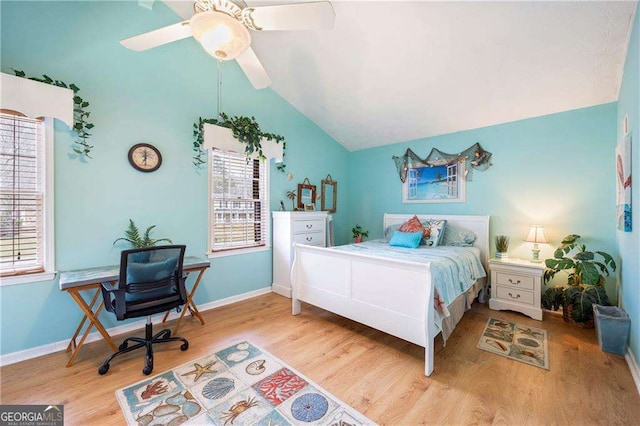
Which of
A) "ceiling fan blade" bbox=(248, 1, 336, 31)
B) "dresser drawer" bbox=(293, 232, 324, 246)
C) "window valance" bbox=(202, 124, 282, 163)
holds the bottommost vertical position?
"dresser drawer" bbox=(293, 232, 324, 246)

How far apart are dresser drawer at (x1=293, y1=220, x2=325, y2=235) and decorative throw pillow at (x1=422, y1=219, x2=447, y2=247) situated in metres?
1.54

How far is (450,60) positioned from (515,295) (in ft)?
9.20

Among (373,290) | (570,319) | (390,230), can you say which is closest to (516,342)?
(570,319)

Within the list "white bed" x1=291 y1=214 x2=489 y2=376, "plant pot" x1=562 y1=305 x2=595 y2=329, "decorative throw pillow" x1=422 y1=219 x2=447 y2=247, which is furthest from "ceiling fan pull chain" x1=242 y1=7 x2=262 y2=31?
"plant pot" x1=562 y1=305 x2=595 y2=329

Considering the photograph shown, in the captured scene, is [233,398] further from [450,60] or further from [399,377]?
[450,60]

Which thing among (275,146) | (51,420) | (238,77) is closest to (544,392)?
(51,420)

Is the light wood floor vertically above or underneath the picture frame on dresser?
underneath

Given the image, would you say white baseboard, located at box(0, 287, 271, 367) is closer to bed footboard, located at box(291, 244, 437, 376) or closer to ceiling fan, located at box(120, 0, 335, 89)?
bed footboard, located at box(291, 244, 437, 376)

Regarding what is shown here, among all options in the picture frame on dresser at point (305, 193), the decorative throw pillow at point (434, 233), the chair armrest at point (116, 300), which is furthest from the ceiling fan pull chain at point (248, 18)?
the decorative throw pillow at point (434, 233)

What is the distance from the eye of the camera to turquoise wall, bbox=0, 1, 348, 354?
2164mm

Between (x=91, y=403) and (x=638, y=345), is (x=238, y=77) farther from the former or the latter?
(x=638, y=345)

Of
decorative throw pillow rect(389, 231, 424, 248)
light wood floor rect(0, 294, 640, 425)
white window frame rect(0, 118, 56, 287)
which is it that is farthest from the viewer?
decorative throw pillow rect(389, 231, 424, 248)

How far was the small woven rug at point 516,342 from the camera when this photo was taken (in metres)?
2.18

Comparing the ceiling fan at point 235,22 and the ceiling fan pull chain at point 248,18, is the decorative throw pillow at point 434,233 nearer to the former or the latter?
the ceiling fan at point 235,22
